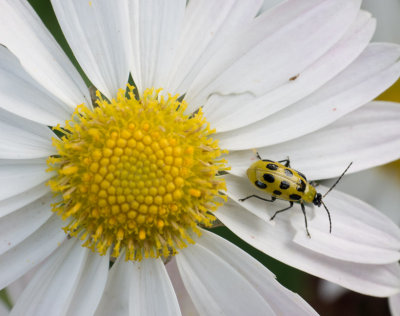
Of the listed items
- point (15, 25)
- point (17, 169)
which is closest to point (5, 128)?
point (17, 169)

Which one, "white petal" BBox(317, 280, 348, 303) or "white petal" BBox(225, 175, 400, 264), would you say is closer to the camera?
"white petal" BBox(225, 175, 400, 264)

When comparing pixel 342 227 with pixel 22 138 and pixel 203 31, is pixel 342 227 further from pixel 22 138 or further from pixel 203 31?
pixel 22 138

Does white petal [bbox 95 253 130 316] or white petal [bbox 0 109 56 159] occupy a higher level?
white petal [bbox 0 109 56 159]

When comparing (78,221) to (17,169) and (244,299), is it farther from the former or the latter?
(244,299)

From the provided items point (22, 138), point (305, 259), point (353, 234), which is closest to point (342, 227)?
point (353, 234)

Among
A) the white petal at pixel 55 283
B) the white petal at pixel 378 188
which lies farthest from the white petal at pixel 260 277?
the white petal at pixel 378 188

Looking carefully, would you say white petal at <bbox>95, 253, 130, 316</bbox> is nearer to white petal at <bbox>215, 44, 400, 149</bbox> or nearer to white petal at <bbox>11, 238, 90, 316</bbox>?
white petal at <bbox>11, 238, 90, 316</bbox>

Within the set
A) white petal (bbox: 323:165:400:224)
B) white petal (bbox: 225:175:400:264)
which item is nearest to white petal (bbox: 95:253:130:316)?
white petal (bbox: 225:175:400:264)
